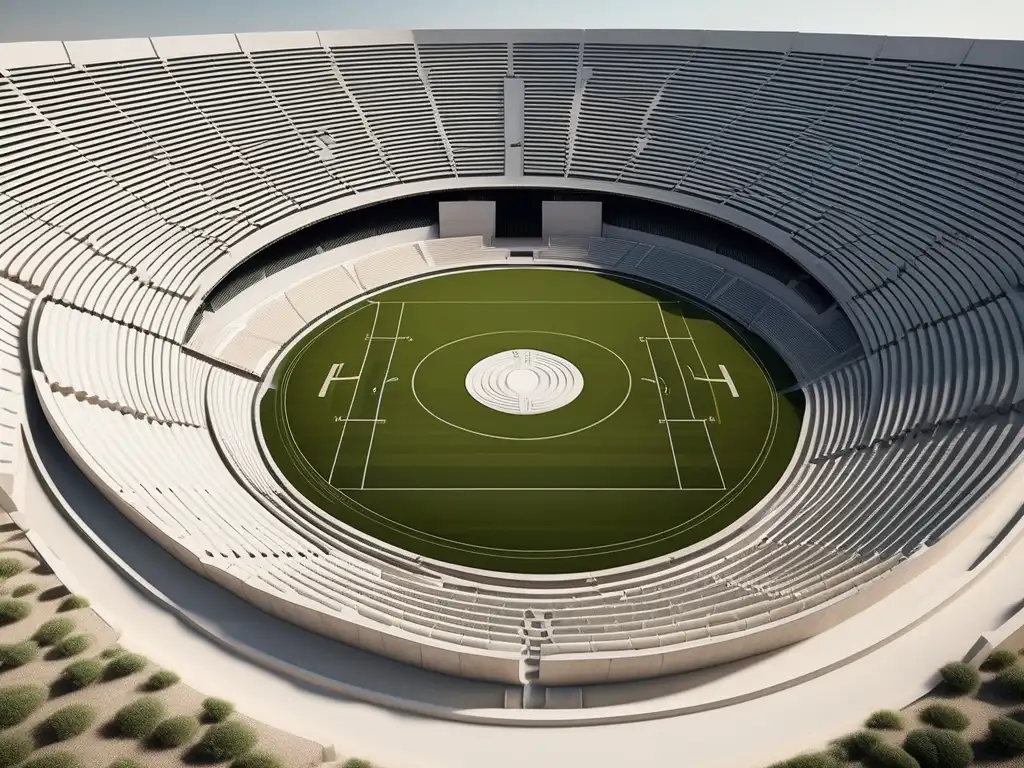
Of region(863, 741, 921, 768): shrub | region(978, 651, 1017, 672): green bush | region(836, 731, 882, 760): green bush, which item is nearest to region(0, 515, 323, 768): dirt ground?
region(836, 731, 882, 760): green bush

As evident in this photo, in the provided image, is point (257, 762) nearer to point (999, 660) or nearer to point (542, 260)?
point (999, 660)

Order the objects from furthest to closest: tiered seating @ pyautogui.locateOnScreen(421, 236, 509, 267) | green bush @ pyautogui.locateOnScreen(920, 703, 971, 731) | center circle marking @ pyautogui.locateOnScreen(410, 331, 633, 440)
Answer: tiered seating @ pyautogui.locateOnScreen(421, 236, 509, 267), center circle marking @ pyautogui.locateOnScreen(410, 331, 633, 440), green bush @ pyautogui.locateOnScreen(920, 703, 971, 731)

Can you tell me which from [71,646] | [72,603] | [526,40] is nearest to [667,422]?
[72,603]

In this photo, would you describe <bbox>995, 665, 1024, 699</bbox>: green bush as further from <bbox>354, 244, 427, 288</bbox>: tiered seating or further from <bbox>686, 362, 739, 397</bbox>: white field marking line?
<bbox>354, 244, 427, 288</bbox>: tiered seating

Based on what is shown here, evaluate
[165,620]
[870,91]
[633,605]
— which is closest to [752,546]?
[633,605]

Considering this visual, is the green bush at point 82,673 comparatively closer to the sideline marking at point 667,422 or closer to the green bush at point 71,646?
the green bush at point 71,646
